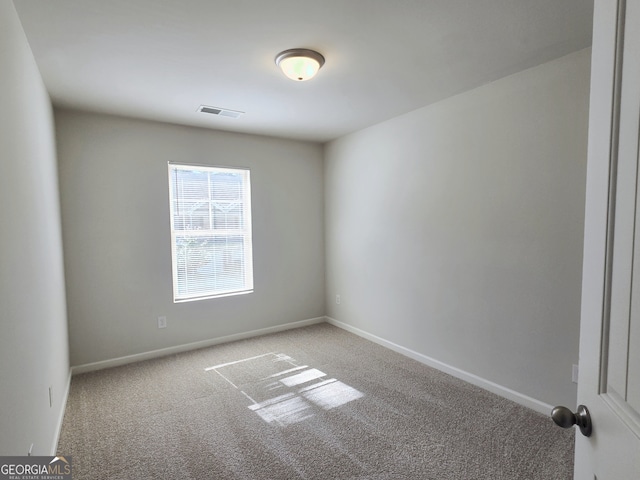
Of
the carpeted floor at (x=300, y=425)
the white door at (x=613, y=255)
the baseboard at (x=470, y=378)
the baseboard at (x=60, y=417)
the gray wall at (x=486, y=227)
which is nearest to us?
the white door at (x=613, y=255)

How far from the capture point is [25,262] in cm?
166

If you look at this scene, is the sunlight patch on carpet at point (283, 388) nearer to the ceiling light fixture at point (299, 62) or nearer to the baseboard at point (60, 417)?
the baseboard at point (60, 417)

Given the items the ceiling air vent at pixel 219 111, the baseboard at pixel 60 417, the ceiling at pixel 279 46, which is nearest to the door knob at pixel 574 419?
the ceiling at pixel 279 46

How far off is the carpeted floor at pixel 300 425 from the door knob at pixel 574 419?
1.39 m

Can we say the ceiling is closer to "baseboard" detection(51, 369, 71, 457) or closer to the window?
the window

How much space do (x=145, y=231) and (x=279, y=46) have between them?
2.38 metres

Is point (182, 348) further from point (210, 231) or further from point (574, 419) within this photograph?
point (574, 419)

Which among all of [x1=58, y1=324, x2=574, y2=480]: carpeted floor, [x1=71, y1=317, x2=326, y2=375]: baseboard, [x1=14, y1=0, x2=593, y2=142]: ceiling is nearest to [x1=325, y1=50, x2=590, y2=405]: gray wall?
[x1=14, y1=0, x2=593, y2=142]: ceiling

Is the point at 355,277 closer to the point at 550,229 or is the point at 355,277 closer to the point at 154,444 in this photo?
the point at 550,229

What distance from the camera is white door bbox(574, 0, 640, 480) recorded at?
57 centimetres

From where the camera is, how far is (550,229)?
7.61 ft

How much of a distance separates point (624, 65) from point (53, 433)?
10.1ft

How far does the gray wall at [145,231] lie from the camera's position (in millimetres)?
3158

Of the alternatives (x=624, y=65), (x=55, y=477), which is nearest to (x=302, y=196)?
(x=55, y=477)
